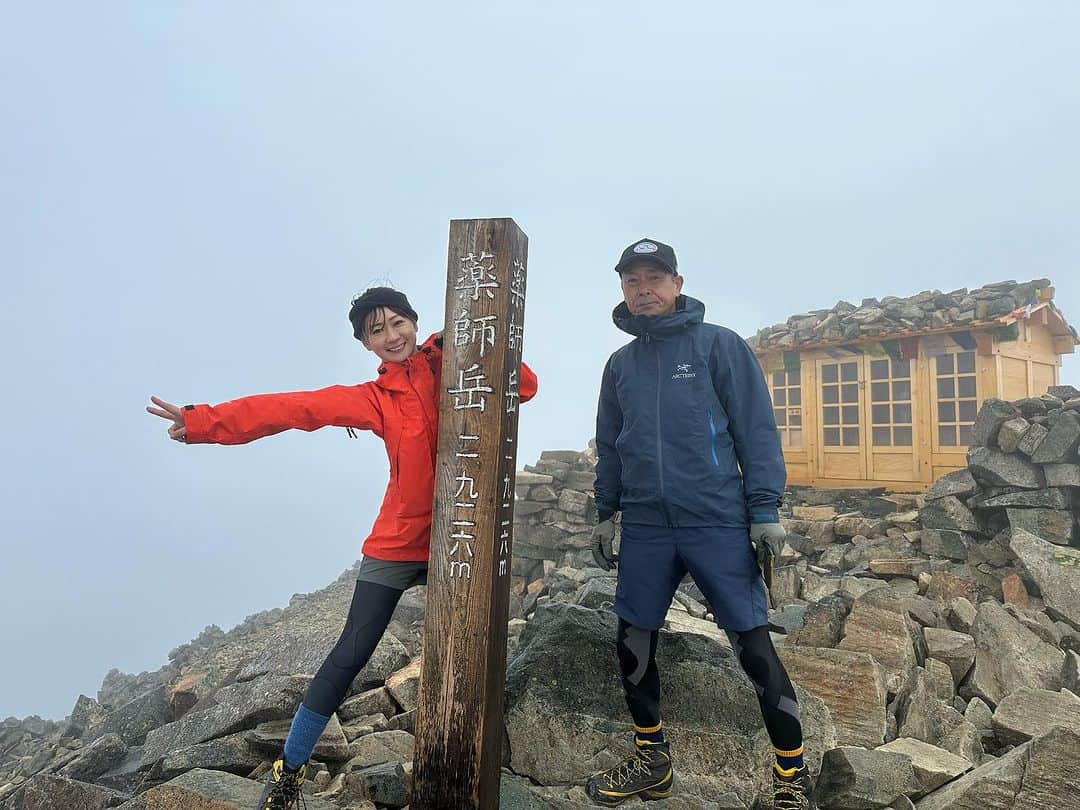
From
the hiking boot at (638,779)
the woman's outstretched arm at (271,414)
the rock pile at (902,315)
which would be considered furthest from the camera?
the rock pile at (902,315)

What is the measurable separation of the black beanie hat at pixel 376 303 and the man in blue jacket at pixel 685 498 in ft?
3.98

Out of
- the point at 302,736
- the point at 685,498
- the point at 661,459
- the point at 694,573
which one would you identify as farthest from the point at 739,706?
the point at 302,736

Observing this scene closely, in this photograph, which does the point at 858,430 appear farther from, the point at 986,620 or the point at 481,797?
the point at 481,797

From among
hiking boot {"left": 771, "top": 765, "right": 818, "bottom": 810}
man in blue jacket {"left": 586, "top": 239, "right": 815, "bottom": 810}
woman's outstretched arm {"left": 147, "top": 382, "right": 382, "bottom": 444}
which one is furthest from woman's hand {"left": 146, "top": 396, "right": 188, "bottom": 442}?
hiking boot {"left": 771, "top": 765, "right": 818, "bottom": 810}

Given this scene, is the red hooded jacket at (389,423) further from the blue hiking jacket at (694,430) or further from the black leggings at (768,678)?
the black leggings at (768,678)

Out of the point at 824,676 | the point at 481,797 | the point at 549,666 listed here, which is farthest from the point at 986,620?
the point at 481,797

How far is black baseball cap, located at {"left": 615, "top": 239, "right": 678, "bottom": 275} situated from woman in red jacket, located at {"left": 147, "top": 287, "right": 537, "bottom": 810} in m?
0.94

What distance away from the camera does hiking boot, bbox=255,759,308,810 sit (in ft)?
11.5

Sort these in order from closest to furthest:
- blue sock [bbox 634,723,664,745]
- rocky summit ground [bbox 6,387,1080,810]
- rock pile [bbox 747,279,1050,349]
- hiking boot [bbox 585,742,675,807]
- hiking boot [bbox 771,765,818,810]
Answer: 1. hiking boot [bbox 771,765,818,810]
2. hiking boot [bbox 585,742,675,807]
3. blue sock [bbox 634,723,664,745]
4. rocky summit ground [bbox 6,387,1080,810]
5. rock pile [bbox 747,279,1050,349]

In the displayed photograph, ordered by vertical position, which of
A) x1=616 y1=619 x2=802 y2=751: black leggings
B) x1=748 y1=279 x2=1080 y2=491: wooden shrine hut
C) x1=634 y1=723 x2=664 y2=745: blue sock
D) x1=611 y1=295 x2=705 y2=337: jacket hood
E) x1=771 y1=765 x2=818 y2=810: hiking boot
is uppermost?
x1=748 y1=279 x2=1080 y2=491: wooden shrine hut

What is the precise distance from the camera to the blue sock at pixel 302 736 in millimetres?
3543

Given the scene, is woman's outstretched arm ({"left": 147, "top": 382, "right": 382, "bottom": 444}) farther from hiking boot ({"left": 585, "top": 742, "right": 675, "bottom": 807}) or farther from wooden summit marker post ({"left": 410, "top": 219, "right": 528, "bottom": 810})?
hiking boot ({"left": 585, "top": 742, "right": 675, "bottom": 807})

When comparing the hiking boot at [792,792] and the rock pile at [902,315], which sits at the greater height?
the rock pile at [902,315]

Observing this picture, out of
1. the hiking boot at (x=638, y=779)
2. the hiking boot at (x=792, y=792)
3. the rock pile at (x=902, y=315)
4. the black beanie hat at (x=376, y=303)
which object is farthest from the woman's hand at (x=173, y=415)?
the rock pile at (x=902, y=315)
